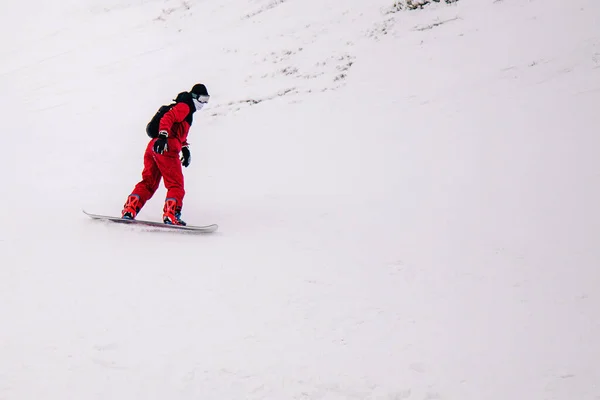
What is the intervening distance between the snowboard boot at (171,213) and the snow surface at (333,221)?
27cm

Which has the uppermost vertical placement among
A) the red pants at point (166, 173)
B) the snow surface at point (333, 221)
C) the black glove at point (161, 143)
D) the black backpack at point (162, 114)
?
the black backpack at point (162, 114)

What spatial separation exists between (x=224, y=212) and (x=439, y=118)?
15.6ft

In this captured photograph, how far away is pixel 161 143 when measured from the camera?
20.9ft

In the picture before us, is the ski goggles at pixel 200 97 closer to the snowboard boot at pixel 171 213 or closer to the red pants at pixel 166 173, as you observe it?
the red pants at pixel 166 173

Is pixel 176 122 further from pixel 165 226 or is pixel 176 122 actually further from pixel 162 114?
pixel 165 226

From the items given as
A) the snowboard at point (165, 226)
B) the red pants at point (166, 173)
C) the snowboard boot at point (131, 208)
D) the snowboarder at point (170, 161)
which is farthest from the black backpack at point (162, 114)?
the snowboard at point (165, 226)

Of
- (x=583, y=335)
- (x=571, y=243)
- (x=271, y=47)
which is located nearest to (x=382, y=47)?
(x=271, y=47)

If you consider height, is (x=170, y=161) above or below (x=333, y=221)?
above

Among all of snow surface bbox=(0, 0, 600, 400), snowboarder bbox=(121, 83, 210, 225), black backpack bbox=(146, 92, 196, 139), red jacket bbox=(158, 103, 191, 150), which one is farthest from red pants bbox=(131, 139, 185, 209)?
snow surface bbox=(0, 0, 600, 400)

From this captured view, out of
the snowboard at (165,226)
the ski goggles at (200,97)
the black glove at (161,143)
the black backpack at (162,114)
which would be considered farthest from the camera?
the ski goggles at (200,97)

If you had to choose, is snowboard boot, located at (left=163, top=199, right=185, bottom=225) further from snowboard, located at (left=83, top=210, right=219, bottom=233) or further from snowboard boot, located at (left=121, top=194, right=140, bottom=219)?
snowboard boot, located at (left=121, top=194, right=140, bottom=219)

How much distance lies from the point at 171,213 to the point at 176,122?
1236 mm

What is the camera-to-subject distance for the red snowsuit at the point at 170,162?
6.66 meters

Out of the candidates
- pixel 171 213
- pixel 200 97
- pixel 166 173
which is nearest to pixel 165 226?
pixel 171 213
